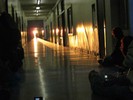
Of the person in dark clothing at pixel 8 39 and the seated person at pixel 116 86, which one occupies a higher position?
the person in dark clothing at pixel 8 39

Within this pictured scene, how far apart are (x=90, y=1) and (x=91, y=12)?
1.55ft

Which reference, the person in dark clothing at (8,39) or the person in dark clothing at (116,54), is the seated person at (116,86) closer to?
the person in dark clothing at (8,39)

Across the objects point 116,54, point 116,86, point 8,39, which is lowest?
point 116,86

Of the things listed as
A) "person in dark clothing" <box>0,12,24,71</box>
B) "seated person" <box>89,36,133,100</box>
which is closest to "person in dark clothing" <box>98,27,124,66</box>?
"person in dark clothing" <box>0,12,24,71</box>

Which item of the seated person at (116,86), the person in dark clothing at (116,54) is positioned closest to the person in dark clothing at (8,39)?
the seated person at (116,86)

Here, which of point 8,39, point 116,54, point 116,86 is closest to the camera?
point 116,86

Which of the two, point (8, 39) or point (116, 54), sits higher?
point (8, 39)

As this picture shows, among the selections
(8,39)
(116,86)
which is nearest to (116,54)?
(8,39)

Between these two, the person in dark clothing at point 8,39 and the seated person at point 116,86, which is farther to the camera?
the person in dark clothing at point 8,39

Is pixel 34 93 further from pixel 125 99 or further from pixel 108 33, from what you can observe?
pixel 108 33

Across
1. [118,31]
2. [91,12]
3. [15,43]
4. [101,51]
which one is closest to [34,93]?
[15,43]

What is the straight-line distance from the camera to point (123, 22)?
12.0 m

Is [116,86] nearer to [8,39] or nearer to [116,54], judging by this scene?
[8,39]

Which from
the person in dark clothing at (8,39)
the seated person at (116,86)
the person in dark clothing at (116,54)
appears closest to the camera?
the seated person at (116,86)
